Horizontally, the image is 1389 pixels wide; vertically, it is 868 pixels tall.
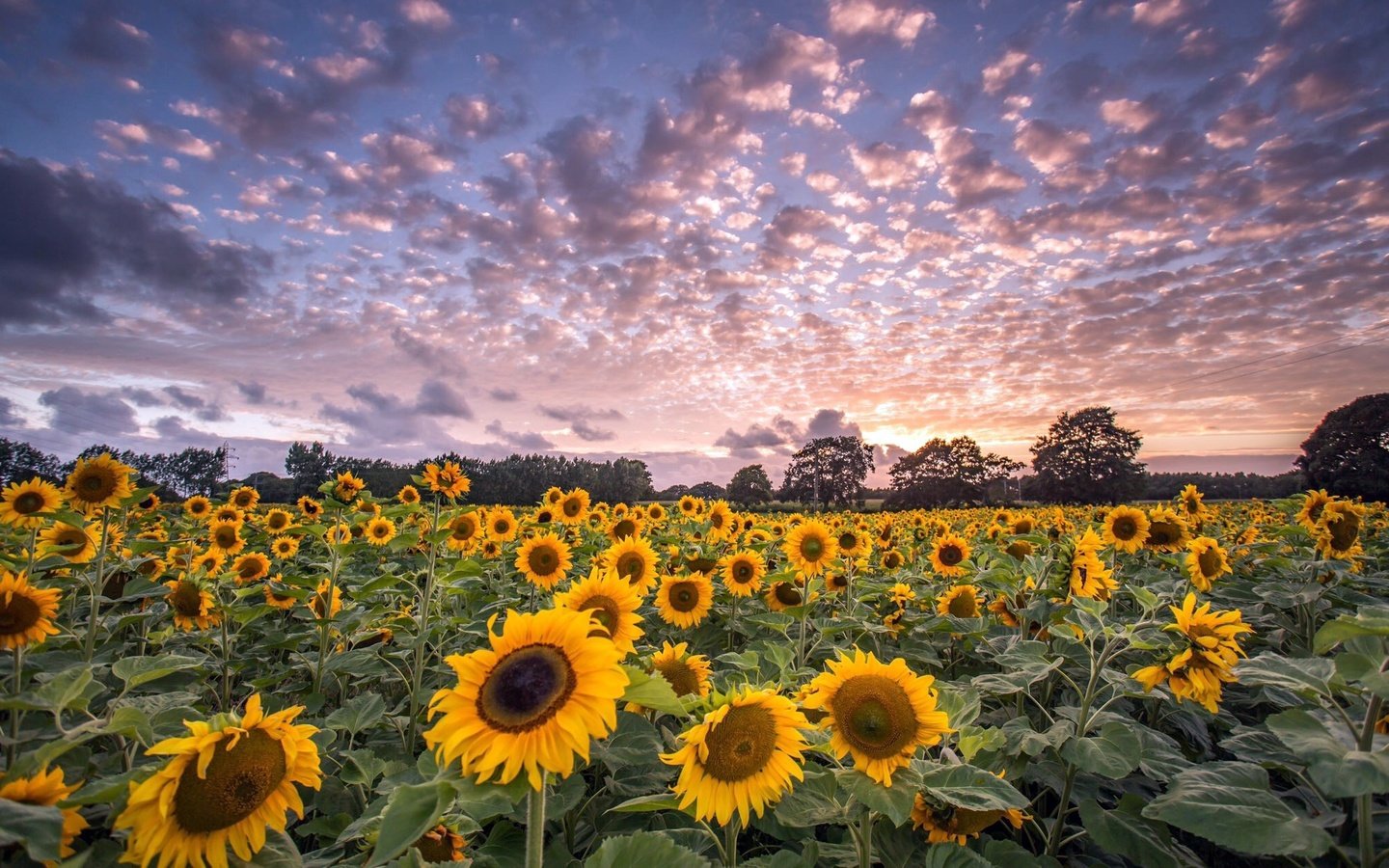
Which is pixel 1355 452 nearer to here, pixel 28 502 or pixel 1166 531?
pixel 1166 531

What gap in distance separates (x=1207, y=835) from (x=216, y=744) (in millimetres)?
3377

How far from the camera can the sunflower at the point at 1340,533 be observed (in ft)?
20.4

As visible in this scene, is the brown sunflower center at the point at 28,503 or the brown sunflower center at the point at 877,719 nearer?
the brown sunflower center at the point at 877,719

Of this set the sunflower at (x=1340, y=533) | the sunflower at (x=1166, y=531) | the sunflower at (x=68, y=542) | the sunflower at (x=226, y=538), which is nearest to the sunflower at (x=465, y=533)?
the sunflower at (x=226, y=538)

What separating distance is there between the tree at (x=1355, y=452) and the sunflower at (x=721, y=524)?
52.9 metres

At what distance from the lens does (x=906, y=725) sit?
7.47 ft

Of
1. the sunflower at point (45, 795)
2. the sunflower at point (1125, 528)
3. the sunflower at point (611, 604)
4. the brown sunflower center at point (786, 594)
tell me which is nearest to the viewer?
the sunflower at point (45, 795)

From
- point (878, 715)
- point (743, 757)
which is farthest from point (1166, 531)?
point (743, 757)

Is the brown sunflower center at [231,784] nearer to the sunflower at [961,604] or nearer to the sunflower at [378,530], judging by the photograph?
the sunflower at [961,604]

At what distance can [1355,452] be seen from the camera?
140 feet

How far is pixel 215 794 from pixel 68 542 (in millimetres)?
5420

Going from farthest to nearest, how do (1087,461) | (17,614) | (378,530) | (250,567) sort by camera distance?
(1087,461), (378,530), (250,567), (17,614)

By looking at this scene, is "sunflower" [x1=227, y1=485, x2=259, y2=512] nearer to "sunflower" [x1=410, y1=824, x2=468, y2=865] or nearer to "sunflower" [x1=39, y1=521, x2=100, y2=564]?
"sunflower" [x1=39, y1=521, x2=100, y2=564]

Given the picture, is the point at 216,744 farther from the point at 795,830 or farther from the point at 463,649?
the point at 463,649
